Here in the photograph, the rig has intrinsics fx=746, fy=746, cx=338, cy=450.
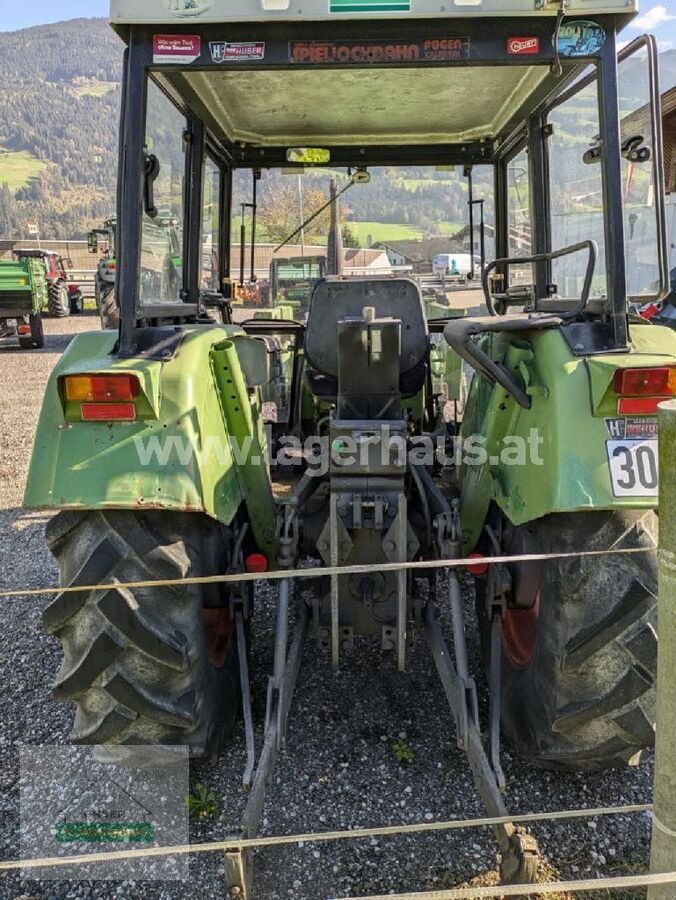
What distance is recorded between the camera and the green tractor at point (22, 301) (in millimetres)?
16250

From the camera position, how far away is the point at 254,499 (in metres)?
3.04

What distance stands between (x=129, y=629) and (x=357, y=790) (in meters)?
1.08

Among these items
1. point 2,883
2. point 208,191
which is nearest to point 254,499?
point 2,883

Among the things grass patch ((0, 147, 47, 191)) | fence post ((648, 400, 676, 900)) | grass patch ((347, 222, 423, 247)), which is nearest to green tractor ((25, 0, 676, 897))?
fence post ((648, 400, 676, 900))

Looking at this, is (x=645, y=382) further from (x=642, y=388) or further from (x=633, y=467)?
(x=633, y=467)

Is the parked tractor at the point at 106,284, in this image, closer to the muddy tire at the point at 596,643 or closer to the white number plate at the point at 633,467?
the muddy tire at the point at 596,643

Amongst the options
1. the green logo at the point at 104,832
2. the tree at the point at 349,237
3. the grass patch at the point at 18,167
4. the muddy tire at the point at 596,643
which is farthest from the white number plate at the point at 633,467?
the grass patch at the point at 18,167

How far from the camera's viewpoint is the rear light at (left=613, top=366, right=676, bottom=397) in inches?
86.6

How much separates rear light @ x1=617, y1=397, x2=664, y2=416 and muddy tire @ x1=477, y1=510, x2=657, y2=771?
30cm

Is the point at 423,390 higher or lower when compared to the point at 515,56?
lower

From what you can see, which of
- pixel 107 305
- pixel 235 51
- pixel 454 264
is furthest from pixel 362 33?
pixel 107 305

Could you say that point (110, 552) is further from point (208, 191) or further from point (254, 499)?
point (208, 191)

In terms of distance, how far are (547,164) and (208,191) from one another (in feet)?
5.63

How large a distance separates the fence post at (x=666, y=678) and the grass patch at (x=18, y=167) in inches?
5044
